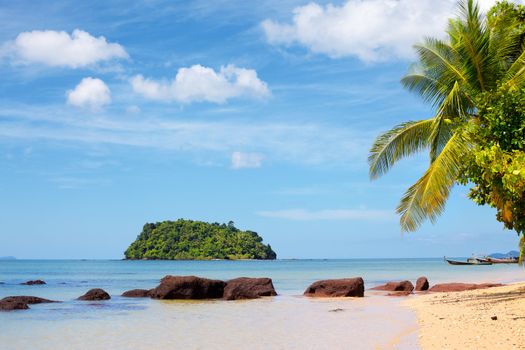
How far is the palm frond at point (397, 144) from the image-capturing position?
1866cm

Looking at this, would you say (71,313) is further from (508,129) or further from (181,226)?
(181,226)

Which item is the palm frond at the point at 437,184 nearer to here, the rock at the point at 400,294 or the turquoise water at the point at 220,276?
the rock at the point at 400,294

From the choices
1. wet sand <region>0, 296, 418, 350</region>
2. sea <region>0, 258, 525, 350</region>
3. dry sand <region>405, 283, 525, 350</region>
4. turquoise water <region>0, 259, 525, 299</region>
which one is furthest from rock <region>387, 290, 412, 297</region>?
dry sand <region>405, 283, 525, 350</region>

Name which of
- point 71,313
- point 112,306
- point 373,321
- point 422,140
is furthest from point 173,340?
point 422,140

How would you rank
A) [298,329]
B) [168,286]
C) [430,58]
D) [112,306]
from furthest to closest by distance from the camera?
[168,286] → [112,306] → [430,58] → [298,329]

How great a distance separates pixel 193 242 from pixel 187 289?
102 metres

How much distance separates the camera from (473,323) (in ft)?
41.4

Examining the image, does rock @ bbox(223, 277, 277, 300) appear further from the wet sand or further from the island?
the island

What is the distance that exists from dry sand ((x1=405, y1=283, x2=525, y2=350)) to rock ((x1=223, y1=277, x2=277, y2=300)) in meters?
7.25

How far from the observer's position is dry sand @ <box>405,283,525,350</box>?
10.2 m

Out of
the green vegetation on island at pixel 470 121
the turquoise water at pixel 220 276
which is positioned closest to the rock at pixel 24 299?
the turquoise water at pixel 220 276

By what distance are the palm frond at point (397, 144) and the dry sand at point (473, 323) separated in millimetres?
4796

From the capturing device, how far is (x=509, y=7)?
1560cm

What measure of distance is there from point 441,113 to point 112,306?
13.6 meters
